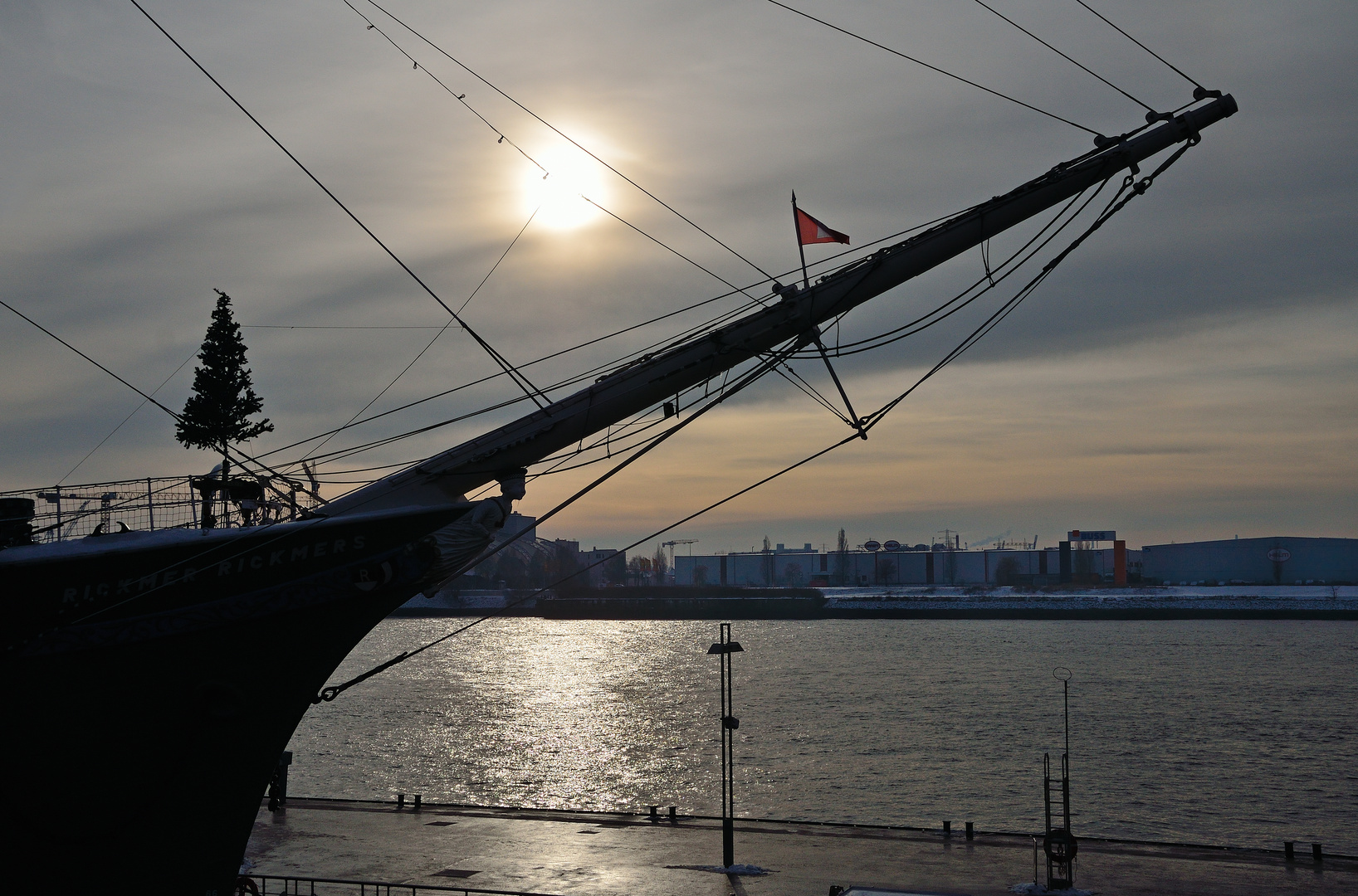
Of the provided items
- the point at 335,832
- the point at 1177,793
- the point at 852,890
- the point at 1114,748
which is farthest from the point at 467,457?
the point at 1114,748

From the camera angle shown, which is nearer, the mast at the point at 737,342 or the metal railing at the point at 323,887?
the mast at the point at 737,342

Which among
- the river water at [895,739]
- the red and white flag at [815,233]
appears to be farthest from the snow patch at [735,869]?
the river water at [895,739]

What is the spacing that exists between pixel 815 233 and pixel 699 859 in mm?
15761

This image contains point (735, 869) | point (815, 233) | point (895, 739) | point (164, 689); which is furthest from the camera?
point (895, 739)

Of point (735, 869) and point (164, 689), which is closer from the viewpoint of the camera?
point (164, 689)

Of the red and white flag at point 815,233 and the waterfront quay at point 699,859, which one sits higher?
the red and white flag at point 815,233

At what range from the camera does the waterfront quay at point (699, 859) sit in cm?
2389

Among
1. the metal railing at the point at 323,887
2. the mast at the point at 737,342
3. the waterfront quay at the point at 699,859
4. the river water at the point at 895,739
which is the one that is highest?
the mast at the point at 737,342

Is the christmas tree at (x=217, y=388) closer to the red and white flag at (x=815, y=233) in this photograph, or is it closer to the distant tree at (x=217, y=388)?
the distant tree at (x=217, y=388)

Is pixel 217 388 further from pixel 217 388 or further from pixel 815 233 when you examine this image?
pixel 815 233

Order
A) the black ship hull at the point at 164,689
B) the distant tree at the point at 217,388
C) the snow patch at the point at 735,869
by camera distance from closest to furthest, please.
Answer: the black ship hull at the point at 164,689 → the snow patch at the point at 735,869 → the distant tree at the point at 217,388

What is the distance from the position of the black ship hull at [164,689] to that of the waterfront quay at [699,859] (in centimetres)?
665

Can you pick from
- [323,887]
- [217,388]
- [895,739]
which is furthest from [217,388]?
[895,739]

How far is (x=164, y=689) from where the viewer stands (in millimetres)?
16594
